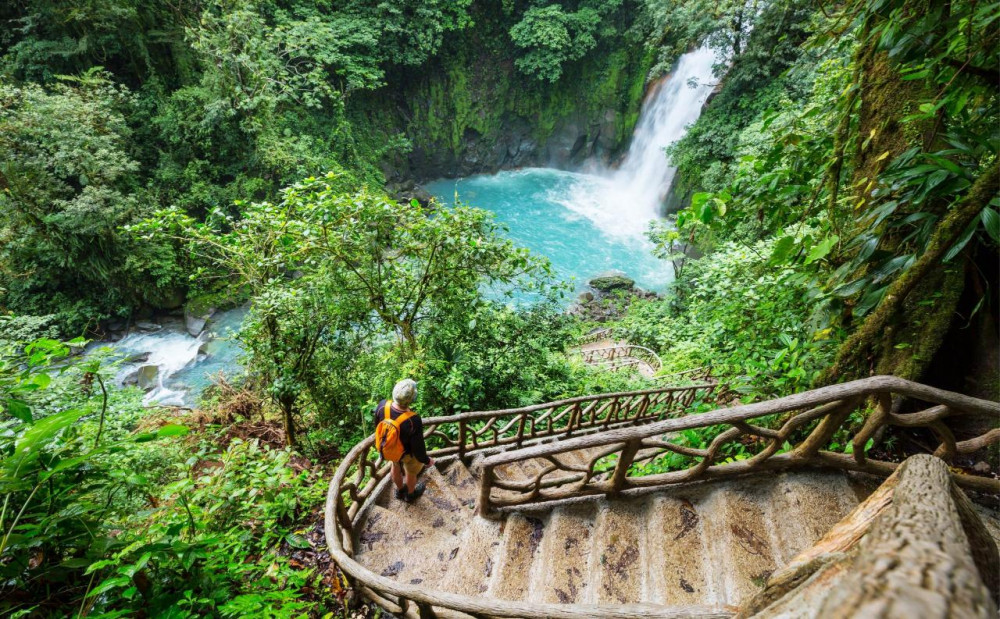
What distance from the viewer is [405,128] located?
22.2 meters

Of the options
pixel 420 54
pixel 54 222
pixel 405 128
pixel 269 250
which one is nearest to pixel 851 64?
pixel 269 250

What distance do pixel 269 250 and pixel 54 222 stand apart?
9470 mm

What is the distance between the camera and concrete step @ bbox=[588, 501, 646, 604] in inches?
93.2

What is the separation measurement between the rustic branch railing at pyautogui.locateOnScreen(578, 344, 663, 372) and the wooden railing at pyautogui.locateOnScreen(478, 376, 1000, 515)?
24.8ft

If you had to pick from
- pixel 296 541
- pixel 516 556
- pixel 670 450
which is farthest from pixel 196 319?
pixel 670 450

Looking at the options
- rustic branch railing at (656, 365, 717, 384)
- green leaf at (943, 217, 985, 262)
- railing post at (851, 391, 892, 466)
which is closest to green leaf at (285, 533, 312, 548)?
railing post at (851, 391, 892, 466)

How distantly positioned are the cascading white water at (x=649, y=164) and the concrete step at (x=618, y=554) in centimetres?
1802

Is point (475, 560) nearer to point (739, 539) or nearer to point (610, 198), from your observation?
point (739, 539)

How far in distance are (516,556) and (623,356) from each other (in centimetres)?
983

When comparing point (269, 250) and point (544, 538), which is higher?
point (269, 250)

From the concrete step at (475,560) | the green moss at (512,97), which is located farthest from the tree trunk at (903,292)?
the green moss at (512,97)

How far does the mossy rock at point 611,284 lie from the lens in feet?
54.6

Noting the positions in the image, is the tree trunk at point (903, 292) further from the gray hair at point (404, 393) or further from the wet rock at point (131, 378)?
the wet rock at point (131, 378)

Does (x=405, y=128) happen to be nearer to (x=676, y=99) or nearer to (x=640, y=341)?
(x=676, y=99)
